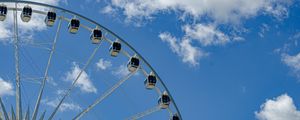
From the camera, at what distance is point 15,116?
3034 centimetres

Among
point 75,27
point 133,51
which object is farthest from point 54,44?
Result: point 133,51

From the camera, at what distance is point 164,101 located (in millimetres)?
40594

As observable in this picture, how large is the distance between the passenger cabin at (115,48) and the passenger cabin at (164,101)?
15.7 ft

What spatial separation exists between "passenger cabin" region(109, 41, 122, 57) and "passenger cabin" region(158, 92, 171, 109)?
4.78m

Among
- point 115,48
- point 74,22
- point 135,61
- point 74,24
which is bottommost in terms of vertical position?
point 135,61

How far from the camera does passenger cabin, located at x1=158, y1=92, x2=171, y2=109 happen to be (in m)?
40.5

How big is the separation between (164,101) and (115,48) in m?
5.45

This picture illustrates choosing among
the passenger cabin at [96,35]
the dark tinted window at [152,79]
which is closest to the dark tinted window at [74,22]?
the passenger cabin at [96,35]

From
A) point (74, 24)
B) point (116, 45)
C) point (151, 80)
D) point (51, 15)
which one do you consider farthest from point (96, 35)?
point (151, 80)

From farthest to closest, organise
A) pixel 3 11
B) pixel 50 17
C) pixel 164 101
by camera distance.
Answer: pixel 164 101, pixel 50 17, pixel 3 11

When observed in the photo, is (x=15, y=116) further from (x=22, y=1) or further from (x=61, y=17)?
(x=61, y=17)

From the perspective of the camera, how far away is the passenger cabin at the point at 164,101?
40531 mm

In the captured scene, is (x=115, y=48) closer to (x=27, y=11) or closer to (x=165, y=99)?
(x=165, y=99)

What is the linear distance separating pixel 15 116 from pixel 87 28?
41.3 ft
